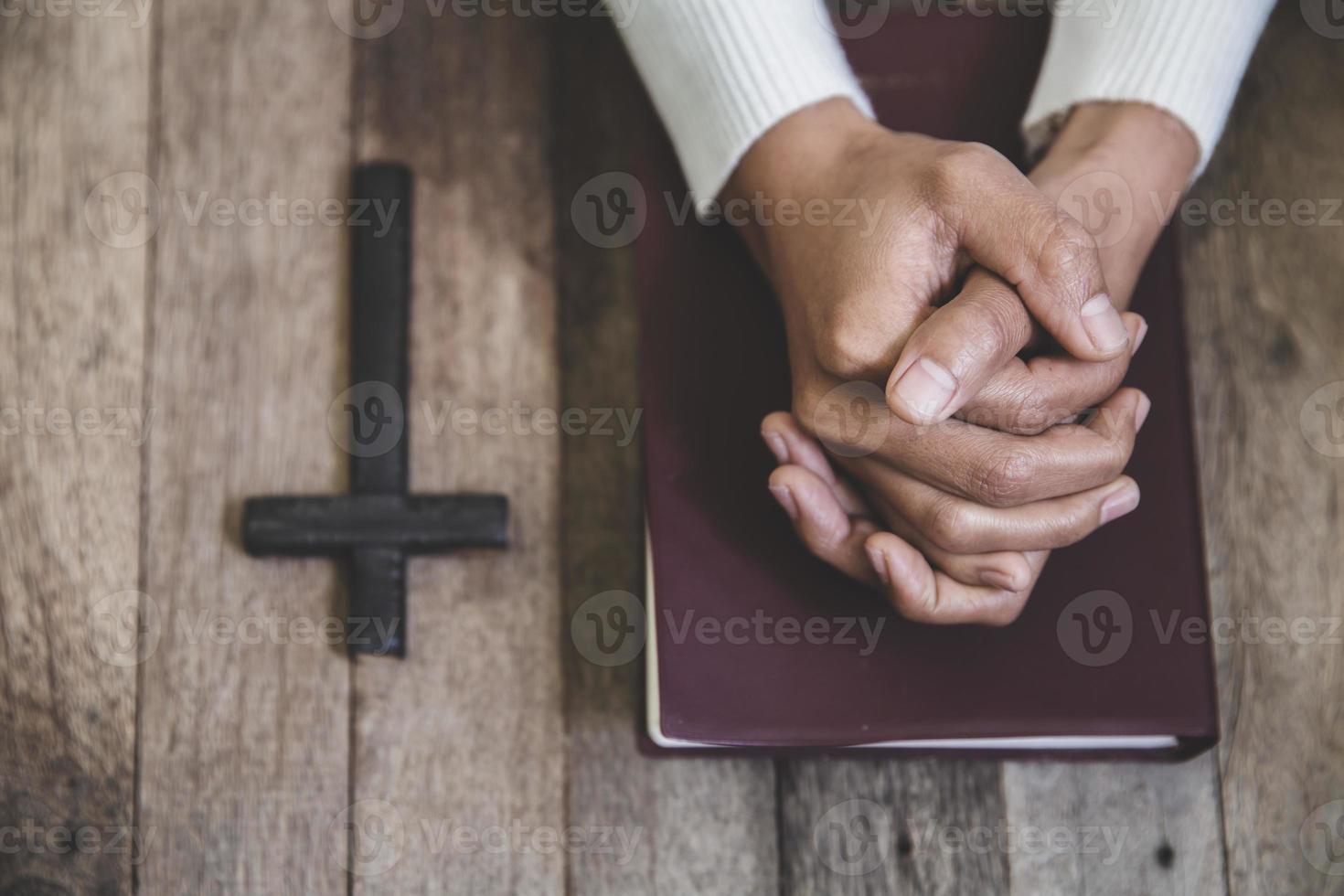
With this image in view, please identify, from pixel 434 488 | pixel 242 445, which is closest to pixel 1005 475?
pixel 434 488

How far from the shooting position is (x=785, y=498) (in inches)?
22.2

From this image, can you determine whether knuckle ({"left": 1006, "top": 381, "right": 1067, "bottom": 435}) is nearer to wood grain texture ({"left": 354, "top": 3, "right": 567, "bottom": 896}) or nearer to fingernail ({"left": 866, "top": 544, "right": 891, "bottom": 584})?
fingernail ({"left": 866, "top": 544, "right": 891, "bottom": 584})

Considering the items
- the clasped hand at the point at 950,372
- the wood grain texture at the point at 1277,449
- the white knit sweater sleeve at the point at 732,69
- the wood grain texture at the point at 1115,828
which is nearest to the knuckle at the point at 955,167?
the clasped hand at the point at 950,372

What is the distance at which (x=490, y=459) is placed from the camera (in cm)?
72

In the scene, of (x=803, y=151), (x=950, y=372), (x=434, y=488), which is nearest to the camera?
(x=950, y=372)

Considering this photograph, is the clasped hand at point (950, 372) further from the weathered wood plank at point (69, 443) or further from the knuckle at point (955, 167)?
the weathered wood plank at point (69, 443)

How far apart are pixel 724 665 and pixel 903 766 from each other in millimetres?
195

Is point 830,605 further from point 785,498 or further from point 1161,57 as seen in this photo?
point 1161,57

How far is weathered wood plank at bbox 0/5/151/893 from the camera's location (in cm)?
68

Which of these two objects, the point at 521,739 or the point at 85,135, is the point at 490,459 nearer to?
the point at 521,739

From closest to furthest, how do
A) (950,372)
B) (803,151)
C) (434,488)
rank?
(950,372) → (803,151) → (434,488)

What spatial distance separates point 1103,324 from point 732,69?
0.28m

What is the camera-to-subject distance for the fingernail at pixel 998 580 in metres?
0.55

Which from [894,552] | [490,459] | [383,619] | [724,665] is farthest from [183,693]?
[894,552]
